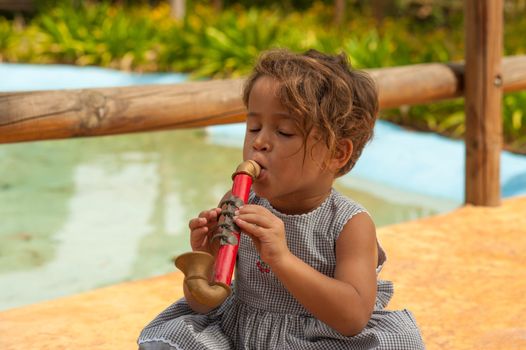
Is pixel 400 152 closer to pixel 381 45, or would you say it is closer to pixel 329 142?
pixel 381 45

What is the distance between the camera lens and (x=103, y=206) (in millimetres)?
5922

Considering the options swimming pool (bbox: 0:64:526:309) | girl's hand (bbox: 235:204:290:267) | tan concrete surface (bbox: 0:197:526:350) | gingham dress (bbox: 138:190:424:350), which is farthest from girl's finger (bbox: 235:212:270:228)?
swimming pool (bbox: 0:64:526:309)

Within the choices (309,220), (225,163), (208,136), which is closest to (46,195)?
(225,163)

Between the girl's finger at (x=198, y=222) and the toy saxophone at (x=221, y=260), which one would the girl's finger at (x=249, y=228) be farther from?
the girl's finger at (x=198, y=222)

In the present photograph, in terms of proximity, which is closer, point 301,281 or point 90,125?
point 301,281

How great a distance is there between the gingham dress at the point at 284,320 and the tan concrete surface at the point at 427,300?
605 mm

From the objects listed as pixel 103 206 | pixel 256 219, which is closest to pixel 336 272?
pixel 256 219

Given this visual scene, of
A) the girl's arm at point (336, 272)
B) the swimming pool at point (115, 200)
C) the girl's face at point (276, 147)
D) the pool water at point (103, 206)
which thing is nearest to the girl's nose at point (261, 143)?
the girl's face at point (276, 147)

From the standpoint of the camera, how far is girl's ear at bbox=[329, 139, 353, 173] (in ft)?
6.20

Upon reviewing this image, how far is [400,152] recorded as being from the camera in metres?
6.66

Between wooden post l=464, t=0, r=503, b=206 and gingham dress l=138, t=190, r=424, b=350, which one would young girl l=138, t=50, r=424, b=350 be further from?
wooden post l=464, t=0, r=503, b=206

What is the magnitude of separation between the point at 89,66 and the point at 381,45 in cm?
492

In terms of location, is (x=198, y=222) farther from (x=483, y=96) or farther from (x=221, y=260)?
(x=483, y=96)

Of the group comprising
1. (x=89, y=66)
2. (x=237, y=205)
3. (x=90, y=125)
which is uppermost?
(x=237, y=205)
